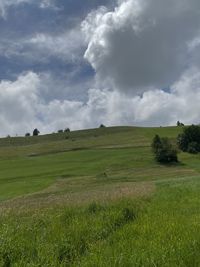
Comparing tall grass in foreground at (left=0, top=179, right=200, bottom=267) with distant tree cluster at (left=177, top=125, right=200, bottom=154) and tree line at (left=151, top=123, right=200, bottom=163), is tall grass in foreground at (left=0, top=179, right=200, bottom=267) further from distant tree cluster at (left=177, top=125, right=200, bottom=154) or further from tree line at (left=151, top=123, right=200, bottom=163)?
distant tree cluster at (left=177, top=125, right=200, bottom=154)

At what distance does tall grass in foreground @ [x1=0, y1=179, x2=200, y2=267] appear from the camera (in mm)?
9805

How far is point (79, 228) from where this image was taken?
13273mm

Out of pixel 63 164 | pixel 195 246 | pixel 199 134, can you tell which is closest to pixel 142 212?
pixel 195 246

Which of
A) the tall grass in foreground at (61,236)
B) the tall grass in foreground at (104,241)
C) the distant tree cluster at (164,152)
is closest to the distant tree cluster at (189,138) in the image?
the distant tree cluster at (164,152)

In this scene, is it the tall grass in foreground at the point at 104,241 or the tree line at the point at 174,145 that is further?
the tree line at the point at 174,145

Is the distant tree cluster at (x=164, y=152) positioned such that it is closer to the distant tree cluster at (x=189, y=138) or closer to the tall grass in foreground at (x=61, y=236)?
the distant tree cluster at (x=189, y=138)

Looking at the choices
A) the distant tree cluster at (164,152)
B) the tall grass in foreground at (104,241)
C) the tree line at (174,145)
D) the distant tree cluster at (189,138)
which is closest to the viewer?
the tall grass in foreground at (104,241)

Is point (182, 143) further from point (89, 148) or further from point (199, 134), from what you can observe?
point (89, 148)

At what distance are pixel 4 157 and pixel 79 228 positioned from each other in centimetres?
11695

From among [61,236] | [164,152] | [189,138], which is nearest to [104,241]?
[61,236]

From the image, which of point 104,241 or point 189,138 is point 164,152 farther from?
point 104,241

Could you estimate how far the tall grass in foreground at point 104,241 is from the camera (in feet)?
32.2

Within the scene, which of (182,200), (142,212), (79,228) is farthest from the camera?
(182,200)

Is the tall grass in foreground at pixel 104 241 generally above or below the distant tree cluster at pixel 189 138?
below
